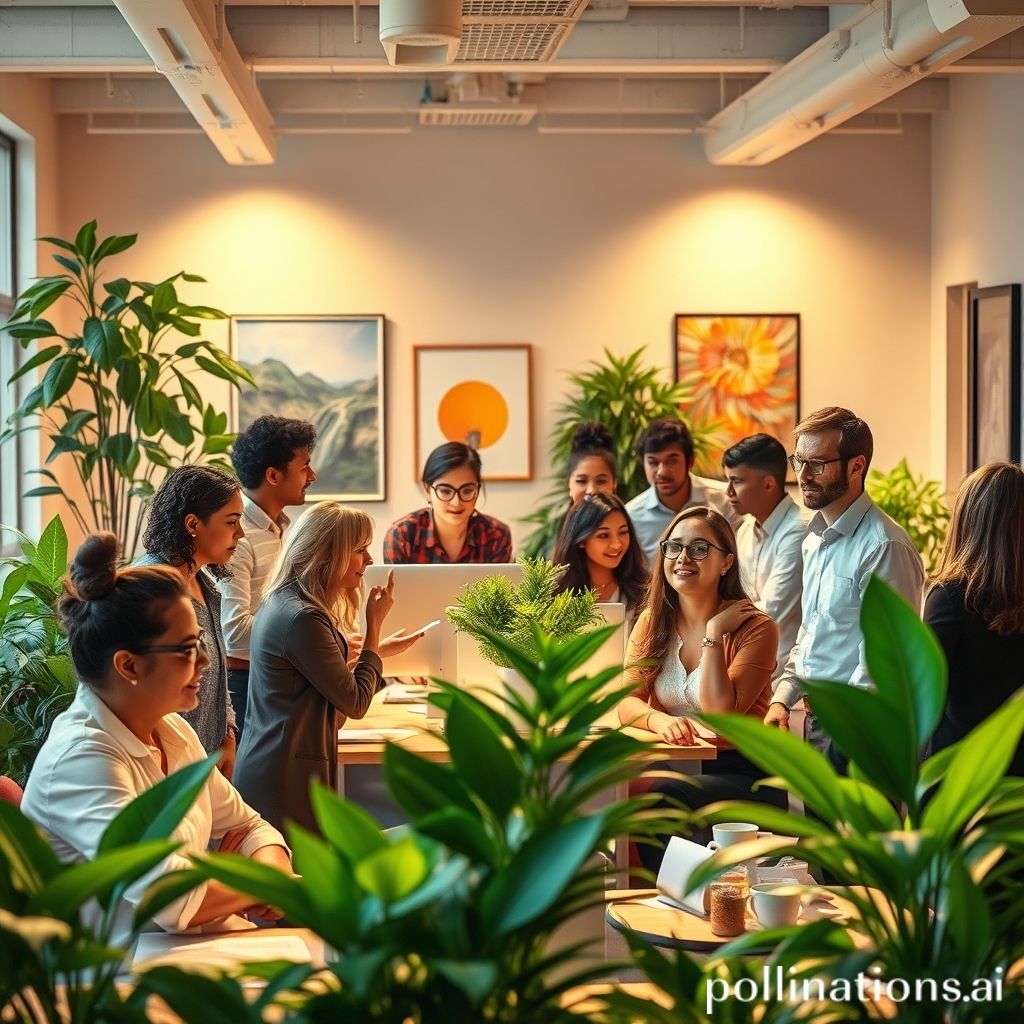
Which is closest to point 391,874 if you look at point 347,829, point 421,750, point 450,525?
point 347,829

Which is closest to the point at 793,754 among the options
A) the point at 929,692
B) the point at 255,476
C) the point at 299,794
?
the point at 929,692

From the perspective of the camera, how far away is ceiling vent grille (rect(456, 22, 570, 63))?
5.39m

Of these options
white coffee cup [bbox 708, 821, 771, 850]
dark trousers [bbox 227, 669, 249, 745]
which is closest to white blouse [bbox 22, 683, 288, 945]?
white coffee cup [bbox 708, 821, 771, 850]

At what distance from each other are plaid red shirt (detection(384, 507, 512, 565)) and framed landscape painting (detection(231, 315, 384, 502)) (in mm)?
2658

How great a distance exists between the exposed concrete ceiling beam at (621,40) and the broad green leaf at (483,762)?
5646 millimetres

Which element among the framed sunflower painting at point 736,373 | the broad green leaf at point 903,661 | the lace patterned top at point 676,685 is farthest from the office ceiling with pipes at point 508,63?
the broad green leaf at point 903,661

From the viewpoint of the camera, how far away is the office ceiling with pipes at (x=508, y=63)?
5.14 m

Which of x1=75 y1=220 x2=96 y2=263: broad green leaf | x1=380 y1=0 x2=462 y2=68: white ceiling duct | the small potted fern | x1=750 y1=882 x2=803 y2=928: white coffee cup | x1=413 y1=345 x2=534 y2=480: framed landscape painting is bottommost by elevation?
x1=750 y1=882 x2=803 y2=928: white coffee cup

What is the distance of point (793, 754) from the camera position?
1324 millimetres

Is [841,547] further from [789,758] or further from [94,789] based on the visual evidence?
[789,758]

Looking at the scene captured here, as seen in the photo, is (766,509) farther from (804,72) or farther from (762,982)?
(762,982)

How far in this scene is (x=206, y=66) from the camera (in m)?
5.60

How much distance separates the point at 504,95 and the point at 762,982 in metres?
7.06

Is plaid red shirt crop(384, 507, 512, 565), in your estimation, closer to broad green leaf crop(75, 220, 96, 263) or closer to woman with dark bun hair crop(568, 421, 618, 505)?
woman with dark bun hair crop(568, 421, 618, 505)
